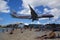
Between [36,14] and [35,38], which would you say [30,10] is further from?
[35,38]

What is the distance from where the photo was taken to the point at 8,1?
537 centimetres

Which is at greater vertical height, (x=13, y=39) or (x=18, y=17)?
(x=18, y=17)

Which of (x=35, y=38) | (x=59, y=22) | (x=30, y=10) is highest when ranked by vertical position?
(x=30, y=10)

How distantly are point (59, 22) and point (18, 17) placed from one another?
40.3 inches

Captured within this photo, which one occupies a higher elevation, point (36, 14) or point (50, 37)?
point (36, 14)

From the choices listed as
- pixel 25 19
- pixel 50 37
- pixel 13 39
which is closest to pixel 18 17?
pixel 25 19

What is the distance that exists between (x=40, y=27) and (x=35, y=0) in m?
0.70

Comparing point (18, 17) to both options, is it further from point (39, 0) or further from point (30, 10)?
point (39, 0)

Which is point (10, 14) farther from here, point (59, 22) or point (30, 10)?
point (59, 22)

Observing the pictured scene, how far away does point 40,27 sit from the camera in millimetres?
5332

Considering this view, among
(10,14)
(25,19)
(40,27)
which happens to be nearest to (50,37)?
(40,27)

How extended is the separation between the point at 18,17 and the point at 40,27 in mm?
605

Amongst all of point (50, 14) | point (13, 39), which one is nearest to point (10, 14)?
point (13, 39)

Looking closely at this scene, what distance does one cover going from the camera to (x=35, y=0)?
5.39 m
